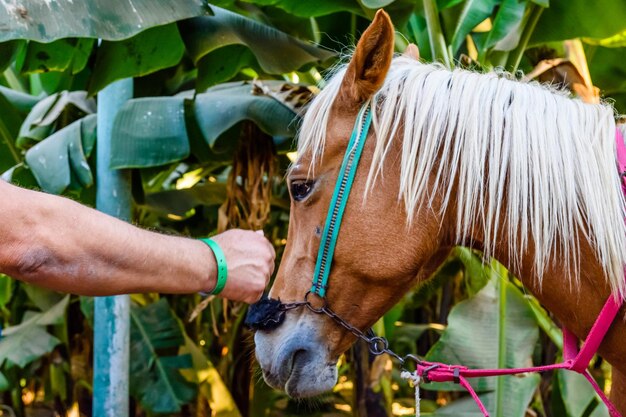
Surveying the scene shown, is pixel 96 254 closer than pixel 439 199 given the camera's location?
Yes

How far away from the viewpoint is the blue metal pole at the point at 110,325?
3.24 meters

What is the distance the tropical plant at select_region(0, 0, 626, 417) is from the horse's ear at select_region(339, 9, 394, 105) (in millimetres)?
873

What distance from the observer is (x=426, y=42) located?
3.52 meters

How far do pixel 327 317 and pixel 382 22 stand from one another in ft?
2.07

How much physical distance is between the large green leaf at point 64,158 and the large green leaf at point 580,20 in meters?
2.06

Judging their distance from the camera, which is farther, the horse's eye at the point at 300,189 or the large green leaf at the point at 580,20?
the large green leaf at the point at 580,20

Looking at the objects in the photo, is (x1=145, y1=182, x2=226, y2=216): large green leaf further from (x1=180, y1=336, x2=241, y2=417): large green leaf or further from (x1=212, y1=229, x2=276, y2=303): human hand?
(x1=212, y1=229, x2=276, y2=303): human hand

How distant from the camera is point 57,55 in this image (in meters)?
3.38

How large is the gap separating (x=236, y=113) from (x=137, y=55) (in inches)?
18.9

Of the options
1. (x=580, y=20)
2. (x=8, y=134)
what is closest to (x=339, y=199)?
(x=580, y=20)

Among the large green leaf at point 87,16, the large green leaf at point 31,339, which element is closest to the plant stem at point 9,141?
the large green leaf at point 31,339

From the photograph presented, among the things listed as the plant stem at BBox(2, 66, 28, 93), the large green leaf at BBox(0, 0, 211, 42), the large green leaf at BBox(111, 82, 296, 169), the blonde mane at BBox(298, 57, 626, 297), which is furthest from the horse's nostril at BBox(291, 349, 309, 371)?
the plant stem at BBox(2, 66, 28, 93)

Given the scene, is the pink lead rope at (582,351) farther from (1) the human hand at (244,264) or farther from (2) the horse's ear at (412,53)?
(2) the horse's ear at (412,53)

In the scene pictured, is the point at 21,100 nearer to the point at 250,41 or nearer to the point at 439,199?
the point at 250,41
